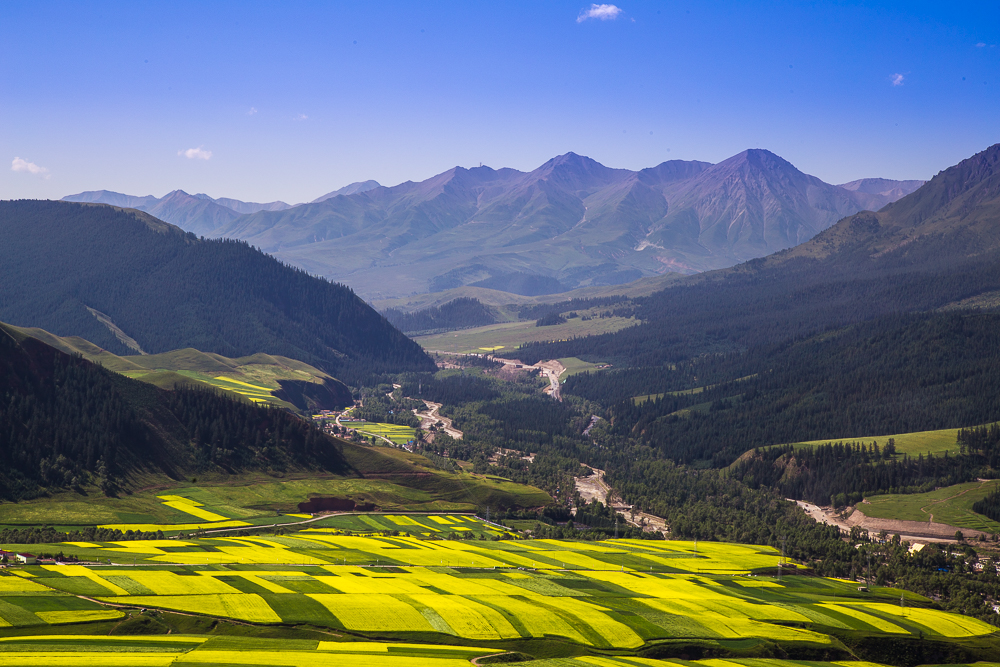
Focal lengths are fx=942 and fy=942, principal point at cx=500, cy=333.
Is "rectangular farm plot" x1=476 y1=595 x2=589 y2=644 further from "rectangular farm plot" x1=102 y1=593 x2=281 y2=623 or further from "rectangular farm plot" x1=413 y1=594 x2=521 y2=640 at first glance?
"rectangular farm plot" x1=102 y1=593 x2=281 y2=623

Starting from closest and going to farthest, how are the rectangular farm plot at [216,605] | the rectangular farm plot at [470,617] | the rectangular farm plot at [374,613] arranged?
1. the rectangular farm plot at [216,605]
2. the rectangular farm plot at [374,613]
3. the rectangular farm plot at [470,617]

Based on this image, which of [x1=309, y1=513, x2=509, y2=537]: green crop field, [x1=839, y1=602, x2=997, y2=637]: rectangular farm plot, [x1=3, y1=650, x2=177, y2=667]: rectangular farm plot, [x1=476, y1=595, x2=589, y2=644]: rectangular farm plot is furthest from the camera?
[x1=309, y1=513, x2=509, y2=537]: green crop field

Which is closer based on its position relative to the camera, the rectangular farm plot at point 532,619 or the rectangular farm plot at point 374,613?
the rectangular farm plot at point 374,613

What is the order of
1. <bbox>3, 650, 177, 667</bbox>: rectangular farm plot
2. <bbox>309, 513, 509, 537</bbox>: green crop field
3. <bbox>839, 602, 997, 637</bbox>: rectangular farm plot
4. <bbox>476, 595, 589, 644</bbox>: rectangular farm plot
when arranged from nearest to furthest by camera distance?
1. <bbox>3, 650, 177, 667</bbox>: rectangular farm plot
2. <bbox>476, 595, 589, 644</bbox>: rectangular farm plot
3. <bbox>839, 602, 997, 637</bbox>: rectangular farm plot
4. <bbox>309, 513, 509, 537</bbox>: green crop field

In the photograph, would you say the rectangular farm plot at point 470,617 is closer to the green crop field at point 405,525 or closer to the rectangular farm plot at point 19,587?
the rectangular farm plot at point 19,587

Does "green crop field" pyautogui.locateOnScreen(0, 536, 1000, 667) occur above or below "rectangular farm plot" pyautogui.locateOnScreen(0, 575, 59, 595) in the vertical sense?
below

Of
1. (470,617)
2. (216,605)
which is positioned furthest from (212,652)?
(470,617)

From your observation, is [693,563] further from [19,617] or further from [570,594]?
[19,617]

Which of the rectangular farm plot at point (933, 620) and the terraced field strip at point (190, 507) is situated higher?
the terraced field strip at point (190, 507)

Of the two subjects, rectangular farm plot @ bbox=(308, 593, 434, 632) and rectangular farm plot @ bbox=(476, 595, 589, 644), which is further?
rectangular farm plot @ bbox=(476, 595, 589, 644)

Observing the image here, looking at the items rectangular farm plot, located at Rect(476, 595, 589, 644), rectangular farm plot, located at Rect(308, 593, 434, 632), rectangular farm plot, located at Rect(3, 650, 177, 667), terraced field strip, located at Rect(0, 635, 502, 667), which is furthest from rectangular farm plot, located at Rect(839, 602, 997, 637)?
rectangular farm plot, located at Rect(3, 650, 177, 667)

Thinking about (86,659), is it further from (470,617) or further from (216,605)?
(470,617)

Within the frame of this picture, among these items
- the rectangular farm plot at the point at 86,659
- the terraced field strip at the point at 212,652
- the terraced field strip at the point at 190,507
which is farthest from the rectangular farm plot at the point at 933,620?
the terraced field strip at the point at 190,507

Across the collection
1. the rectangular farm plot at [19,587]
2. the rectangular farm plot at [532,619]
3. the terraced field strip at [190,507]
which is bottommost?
the rectangular farm plot at [532,619]
